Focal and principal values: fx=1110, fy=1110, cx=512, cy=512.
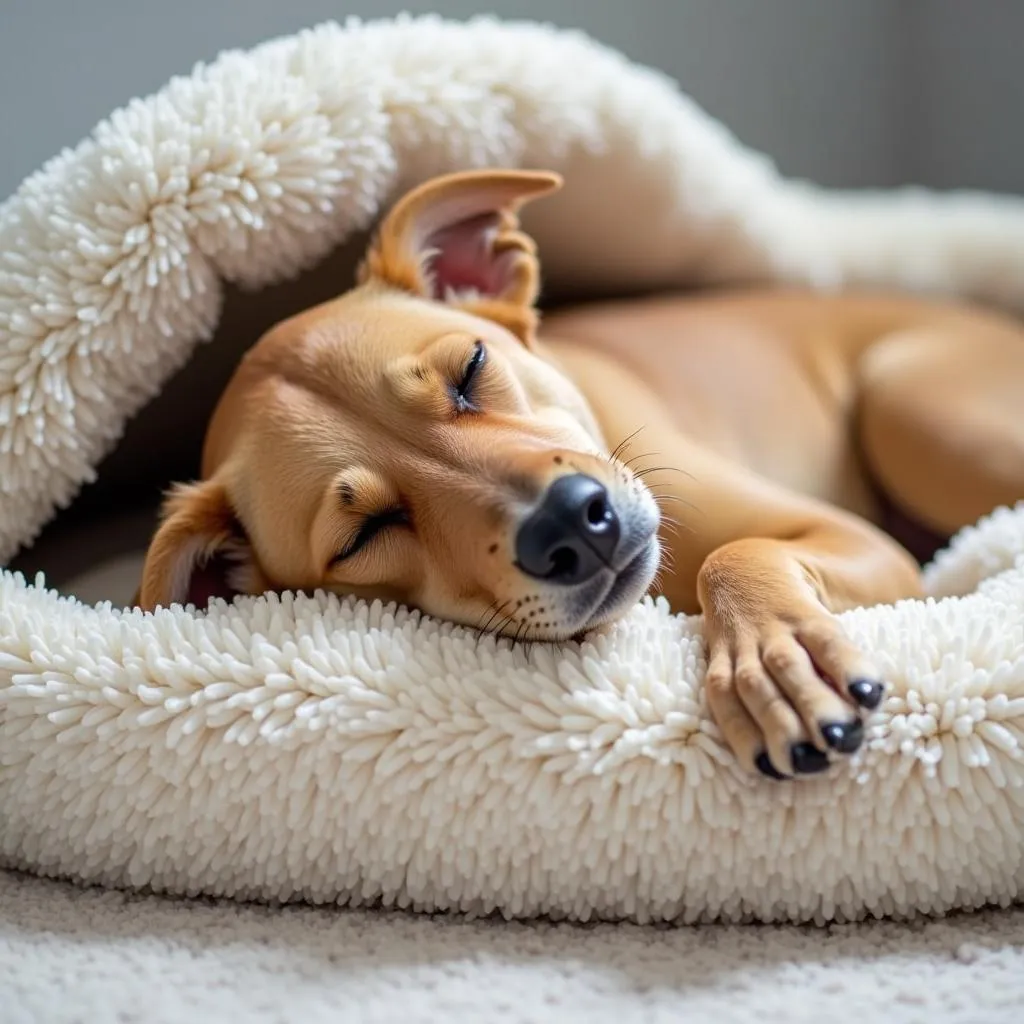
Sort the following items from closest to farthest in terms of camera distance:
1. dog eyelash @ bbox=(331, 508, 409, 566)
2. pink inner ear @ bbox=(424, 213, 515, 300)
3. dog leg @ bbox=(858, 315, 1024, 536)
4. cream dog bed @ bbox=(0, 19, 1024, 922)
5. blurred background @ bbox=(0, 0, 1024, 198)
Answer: cream dog bed @ bbox=(0, 19, 1024, 922)
dog eyelash @ bbox=(331, 508, 409, 566)
pink inner ear @ bbox=(424, 213, 515, 300)
dog leg @ bbox=(858, 315, 1024, 536)
blurred background @ bbox=(0, 0, 1024, 198)

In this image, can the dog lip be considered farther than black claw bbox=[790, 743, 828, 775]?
Yes

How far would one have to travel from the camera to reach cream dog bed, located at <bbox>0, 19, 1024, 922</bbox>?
3.85 ft

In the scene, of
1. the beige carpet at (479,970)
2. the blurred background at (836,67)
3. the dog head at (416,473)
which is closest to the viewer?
the beige carpet at (479,970)

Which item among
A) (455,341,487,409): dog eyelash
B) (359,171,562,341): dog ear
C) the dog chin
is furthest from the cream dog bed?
(455,341,487,409): dog eyelash

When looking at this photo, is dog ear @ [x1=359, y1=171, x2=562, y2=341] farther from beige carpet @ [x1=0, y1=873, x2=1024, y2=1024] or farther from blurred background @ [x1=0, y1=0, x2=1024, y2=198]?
beige carpet @ [x1=0, y1=873, x2=1024, y2=1024]

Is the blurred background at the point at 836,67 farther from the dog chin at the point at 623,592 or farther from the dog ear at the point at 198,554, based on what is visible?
the dog chin at the point at 623,592

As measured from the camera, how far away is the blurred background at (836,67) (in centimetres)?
261

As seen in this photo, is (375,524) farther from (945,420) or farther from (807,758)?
(945,420)

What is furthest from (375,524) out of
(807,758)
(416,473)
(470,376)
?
(807,758)

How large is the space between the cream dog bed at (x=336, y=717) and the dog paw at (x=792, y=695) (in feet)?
0.13

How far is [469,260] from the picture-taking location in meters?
1.91

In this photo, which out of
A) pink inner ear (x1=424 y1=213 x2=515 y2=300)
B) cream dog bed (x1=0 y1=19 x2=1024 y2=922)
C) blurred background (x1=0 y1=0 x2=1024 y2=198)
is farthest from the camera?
blurred background (x1=0 y1=0 x2=1024 y2=198)

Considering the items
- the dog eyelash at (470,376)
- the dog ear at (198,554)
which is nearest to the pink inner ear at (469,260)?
the dog eyelash at (470,376)

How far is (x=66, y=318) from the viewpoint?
157 centimetres
